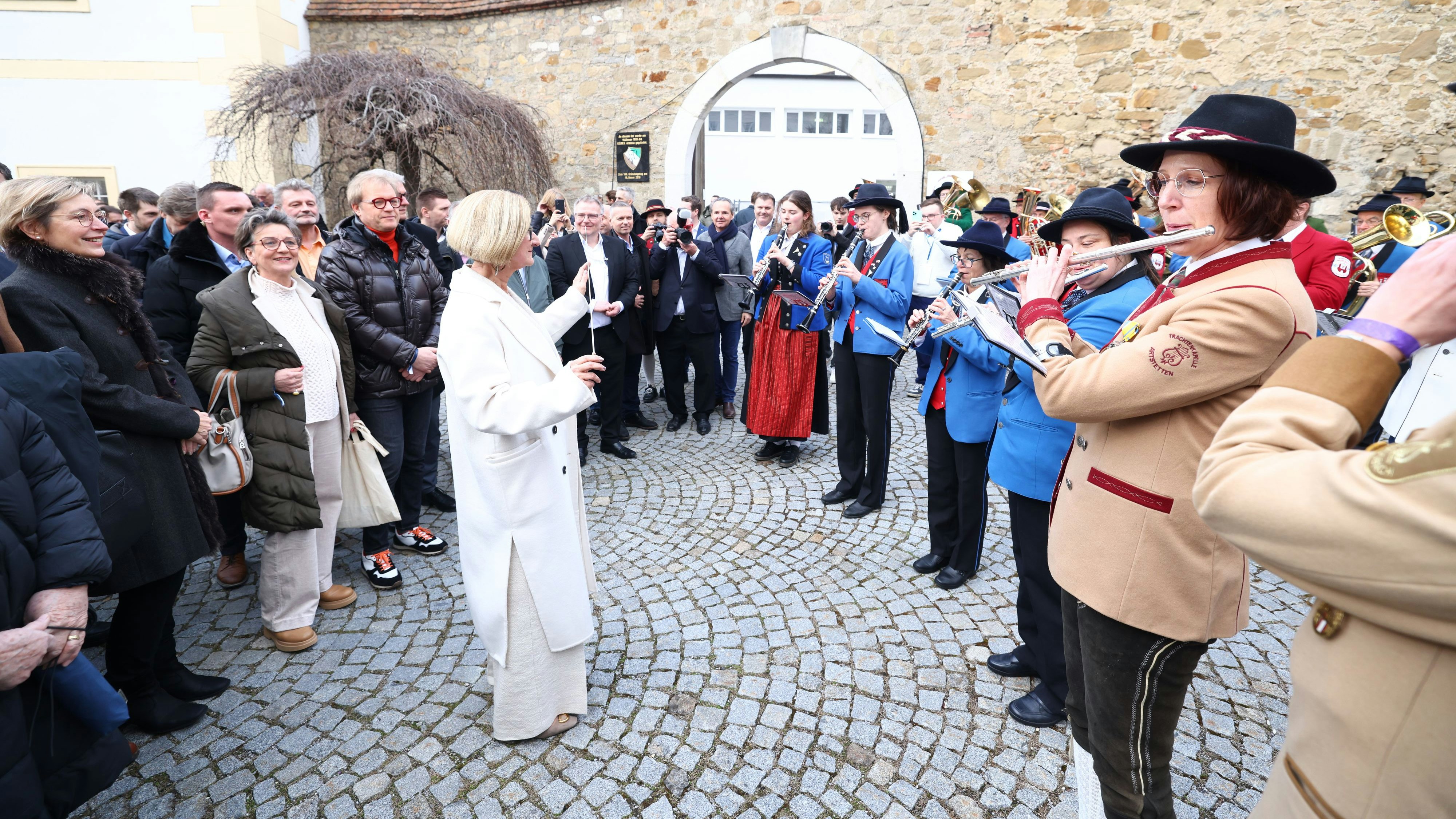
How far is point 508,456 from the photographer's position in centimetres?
240

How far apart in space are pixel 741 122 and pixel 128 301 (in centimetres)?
2901

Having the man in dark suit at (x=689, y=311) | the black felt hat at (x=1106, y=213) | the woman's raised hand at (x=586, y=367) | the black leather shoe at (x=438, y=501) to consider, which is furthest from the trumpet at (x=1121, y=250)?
the man in dark suit at (x=689, y=311)

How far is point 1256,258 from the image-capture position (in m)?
1.64

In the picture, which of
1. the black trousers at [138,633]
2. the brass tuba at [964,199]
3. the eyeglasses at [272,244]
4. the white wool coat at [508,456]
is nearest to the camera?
the white wool coat at [508,456]

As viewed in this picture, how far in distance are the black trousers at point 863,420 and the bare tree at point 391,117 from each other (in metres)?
7.70

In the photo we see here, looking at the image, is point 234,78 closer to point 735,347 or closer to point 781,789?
point 735,347

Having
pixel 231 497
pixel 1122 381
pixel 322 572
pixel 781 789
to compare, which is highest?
pixel 1122 381

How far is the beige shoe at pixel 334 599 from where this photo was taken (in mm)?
3654

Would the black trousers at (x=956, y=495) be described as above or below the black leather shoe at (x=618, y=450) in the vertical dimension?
above

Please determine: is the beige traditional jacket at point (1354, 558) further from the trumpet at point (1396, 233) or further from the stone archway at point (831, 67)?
the stone archway at point (831, 67)

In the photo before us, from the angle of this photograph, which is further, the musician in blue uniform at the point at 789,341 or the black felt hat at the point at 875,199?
the musician in blue uniform at the point at 789,341

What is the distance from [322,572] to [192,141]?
11.4m

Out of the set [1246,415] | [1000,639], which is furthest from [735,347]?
[1246,415]

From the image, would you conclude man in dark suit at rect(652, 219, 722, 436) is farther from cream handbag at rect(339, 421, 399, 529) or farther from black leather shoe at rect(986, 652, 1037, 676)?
black leather shoe at rect(986, 652, 1037, 676)
